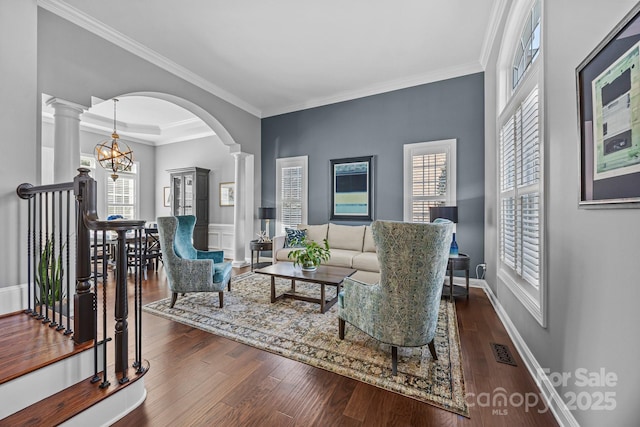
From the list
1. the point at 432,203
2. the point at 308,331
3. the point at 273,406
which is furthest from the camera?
the point at 432,203

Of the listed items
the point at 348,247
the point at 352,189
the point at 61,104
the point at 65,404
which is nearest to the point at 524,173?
the point at 348,247

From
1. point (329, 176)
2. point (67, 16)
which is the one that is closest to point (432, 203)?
point (329, 176)

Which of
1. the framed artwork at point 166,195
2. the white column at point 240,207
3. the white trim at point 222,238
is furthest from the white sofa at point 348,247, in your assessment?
the framed artwork at point 166,195

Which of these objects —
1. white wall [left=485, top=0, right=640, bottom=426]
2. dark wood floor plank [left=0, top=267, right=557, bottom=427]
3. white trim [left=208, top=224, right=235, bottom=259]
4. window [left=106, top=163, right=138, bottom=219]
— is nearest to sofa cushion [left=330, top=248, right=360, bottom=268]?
dark wood floor plank [left=0, top=267, right=557, bottom=427]

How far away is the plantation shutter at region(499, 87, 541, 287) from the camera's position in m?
2.04

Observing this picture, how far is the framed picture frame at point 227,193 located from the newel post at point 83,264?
5112 mm

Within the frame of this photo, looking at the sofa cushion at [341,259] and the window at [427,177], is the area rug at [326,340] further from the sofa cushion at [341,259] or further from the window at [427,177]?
the window at [427,177]

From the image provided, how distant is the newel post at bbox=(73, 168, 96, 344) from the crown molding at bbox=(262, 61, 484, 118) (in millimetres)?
4391

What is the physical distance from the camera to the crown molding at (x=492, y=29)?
2.85 m

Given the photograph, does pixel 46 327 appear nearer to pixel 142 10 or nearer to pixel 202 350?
pixel 202 350

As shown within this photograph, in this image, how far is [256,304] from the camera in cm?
329

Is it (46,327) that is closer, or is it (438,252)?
(438,252)

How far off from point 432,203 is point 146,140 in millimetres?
7689

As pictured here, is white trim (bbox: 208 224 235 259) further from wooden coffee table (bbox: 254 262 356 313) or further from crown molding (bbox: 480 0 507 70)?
crown molding (bbox: 480 0 507 70)
